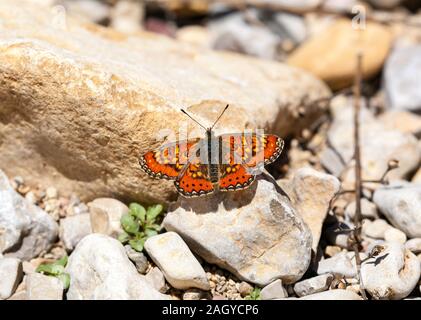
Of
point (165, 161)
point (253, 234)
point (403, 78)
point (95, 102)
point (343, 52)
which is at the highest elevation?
point (95, 102)

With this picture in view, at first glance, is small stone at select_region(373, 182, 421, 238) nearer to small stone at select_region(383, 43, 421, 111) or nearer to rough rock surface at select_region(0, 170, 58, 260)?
small stone at select_region(383, 43, 421, 111)

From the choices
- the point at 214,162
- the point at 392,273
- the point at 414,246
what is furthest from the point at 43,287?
the point at 414,246

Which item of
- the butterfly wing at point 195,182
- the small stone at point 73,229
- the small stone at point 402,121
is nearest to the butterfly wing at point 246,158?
the butterfly wing at point 195,182

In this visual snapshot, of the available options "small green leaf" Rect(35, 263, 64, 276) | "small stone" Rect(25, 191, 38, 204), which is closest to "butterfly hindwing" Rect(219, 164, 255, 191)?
"small green leaf" Rect(35, 263, 64, 276)

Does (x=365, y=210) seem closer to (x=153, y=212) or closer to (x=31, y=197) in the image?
(x=153, y=212)
